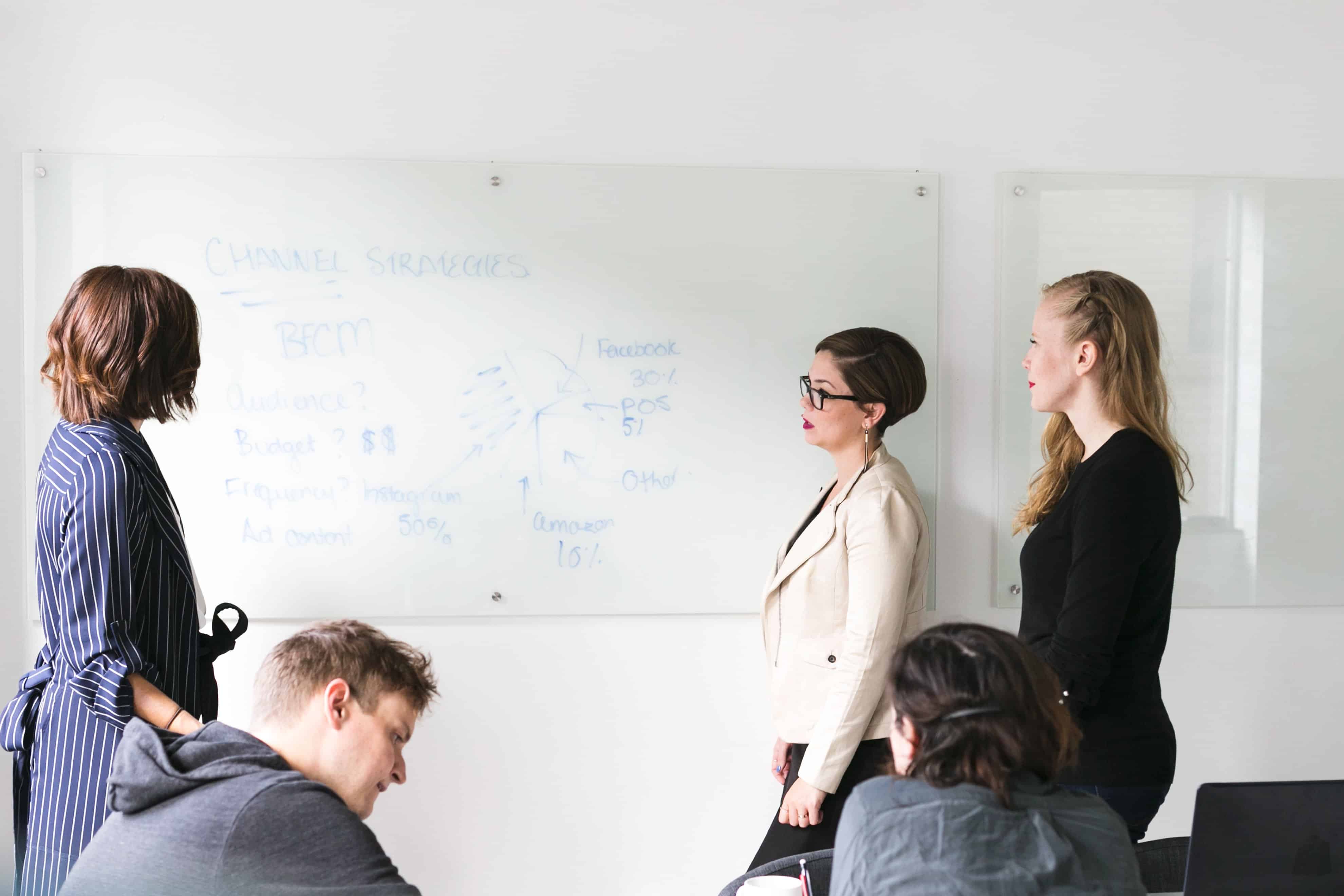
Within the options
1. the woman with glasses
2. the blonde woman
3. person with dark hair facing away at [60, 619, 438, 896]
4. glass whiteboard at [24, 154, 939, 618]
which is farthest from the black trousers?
person with dark hair facing away at [60, 619, 438, 896]

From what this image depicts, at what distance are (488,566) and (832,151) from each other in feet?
4.35

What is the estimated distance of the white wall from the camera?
2.53 metres

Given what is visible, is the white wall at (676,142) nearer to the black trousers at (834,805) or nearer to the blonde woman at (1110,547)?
the black trousers at (834,805)

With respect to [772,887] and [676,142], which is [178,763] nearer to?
[772,887]

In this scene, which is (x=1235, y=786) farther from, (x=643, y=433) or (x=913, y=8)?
(x=913, y=8)

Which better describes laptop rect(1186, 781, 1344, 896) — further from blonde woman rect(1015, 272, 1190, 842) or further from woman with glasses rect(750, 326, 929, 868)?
woman with glasses rect(750, 326, 929, 868)

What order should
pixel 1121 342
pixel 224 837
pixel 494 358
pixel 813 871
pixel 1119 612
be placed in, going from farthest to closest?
1. pixel 494 358
2. pixel 1121 342
3. pixel 1119 612
4. pixel 813 871
5. pixel 224 837

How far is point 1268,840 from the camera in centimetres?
129

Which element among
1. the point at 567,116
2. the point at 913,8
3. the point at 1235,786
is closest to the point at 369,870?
the point at 1235,786

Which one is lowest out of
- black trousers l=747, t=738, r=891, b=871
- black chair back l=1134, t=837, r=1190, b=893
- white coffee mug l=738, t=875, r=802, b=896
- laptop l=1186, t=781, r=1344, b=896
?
black trousers l=747, t=738, r=891, b=871

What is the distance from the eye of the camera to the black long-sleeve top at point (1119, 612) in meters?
1.80

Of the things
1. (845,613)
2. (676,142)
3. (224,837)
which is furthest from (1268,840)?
(676,142)

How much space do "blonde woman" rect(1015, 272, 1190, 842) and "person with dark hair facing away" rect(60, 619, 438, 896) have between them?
1.13 m

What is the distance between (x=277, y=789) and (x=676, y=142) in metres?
1.92
